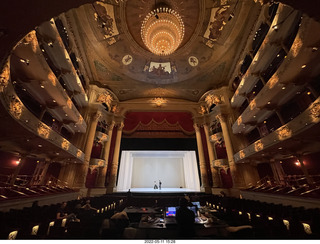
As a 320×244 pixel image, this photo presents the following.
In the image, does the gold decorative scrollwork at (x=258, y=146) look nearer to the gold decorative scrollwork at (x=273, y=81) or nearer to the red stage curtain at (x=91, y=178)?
the gold decorative scrollwork at (x=273, y=81)

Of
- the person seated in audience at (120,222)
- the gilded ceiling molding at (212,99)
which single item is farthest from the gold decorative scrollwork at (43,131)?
the gilded ceiling molding at (212,99)

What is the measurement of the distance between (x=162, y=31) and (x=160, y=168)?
19.5m

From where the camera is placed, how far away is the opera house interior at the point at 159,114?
3923 mm

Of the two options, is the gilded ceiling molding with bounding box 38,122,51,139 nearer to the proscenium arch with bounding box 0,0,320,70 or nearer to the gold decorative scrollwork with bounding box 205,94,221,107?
the proscenium arch with bounding box 0,0,320,70

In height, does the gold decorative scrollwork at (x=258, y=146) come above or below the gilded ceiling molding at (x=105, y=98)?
below

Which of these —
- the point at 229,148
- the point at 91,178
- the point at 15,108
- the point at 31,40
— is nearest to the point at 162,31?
the point at 31,40

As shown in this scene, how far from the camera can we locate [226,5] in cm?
974

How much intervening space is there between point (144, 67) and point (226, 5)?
846cm

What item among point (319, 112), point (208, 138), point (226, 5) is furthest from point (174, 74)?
point (319, 112)

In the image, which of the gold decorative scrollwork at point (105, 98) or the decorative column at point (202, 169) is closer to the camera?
the decorative column at point (202, 169)

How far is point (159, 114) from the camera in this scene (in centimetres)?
1805

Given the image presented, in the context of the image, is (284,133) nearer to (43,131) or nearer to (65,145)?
(43,131)

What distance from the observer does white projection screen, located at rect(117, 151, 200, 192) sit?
19.1m

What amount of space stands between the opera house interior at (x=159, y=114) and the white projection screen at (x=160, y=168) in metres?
0.72
